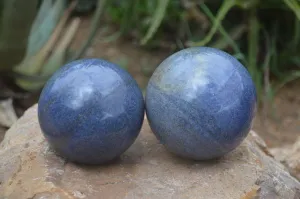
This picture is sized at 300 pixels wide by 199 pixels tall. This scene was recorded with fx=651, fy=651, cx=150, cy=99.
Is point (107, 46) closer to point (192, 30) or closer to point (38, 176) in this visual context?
point (192, 30)

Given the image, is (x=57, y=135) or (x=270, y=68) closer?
(x=57, y=135)

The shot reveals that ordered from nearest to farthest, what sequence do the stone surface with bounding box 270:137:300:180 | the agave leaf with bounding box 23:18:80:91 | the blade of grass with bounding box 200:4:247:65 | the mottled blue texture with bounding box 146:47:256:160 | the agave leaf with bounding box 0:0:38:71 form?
the mottled blue texture with bounding box 146:47:256:160
the stone surface with bounding box 270:137:300:180
the agave leaf with bounding box 0:0:38:71
the blade of grass with bounding box 200:4:247:65
the agave leaf with bounding box 23:18:80:91

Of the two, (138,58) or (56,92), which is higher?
(56,92)

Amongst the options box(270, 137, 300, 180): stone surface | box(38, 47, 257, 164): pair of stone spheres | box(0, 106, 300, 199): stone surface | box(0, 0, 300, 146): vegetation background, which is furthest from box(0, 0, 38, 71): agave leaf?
box(270, 137, 300, 180): stone surface

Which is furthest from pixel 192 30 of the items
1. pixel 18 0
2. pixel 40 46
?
pixel 18 0

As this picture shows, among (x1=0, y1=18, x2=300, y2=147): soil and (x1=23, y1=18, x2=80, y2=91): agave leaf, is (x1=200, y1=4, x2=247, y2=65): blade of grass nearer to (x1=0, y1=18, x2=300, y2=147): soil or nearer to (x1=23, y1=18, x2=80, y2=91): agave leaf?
(x1=0, y1=18, x2=300, y2=147): soil

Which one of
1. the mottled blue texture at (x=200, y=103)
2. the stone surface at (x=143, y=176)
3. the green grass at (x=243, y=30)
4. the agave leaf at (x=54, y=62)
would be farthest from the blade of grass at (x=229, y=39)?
the mottled blue texture at (x=200, y=103)

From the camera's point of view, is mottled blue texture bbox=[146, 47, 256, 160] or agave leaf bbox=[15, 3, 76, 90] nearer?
mottled blue texture bbox=[146, 47, 256, 160]
